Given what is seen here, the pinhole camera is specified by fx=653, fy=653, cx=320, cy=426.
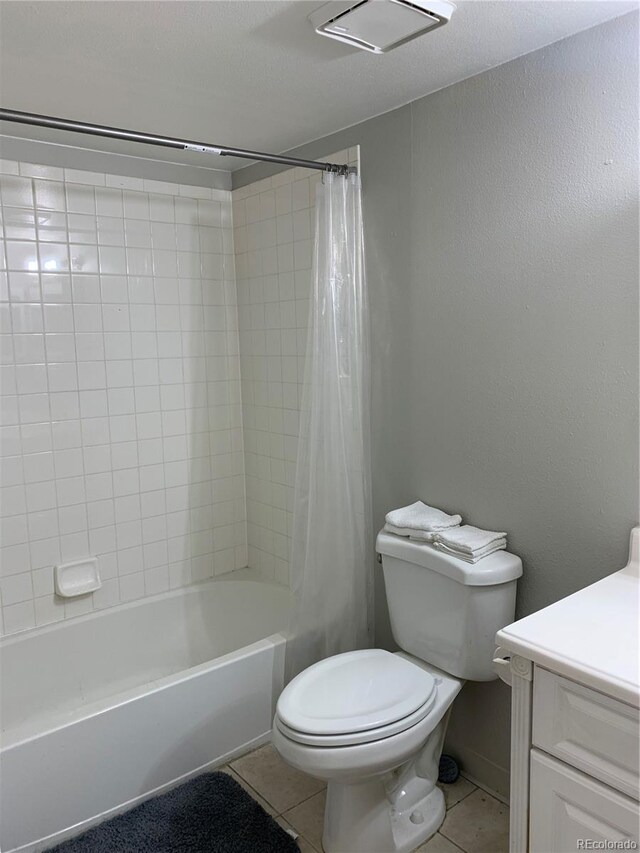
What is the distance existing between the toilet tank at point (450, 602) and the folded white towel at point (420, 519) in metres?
0.05

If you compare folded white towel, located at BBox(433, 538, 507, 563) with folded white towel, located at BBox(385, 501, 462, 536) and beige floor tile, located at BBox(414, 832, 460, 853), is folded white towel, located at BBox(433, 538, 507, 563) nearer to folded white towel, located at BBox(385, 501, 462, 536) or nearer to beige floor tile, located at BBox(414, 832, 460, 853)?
folded white towel, located at BBox(385, 501, 462, 536)

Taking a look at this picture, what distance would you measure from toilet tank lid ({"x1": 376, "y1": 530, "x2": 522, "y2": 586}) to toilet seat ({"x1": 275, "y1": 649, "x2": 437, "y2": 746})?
1.00ft

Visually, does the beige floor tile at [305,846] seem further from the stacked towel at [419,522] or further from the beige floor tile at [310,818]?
the stacked towel at [419,522]

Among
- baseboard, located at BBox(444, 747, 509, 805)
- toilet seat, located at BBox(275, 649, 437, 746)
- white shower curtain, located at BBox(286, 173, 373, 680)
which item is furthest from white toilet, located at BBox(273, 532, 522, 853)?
white shower curtain, located at BBox(286, 173, 373, 680)

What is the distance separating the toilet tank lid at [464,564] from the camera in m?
1.78

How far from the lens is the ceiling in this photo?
1439mm

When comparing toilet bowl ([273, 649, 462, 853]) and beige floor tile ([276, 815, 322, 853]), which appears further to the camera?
beige floor tile ([276, 815, 322, 853])

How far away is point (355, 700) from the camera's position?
5.72ft

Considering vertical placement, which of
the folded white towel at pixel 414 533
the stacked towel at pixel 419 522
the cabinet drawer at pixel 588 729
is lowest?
the cabinet drawer at pixel 588 729

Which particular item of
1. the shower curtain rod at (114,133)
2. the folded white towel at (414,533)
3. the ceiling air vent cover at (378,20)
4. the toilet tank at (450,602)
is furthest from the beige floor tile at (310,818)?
the ceiling air vent cover at (378,20)

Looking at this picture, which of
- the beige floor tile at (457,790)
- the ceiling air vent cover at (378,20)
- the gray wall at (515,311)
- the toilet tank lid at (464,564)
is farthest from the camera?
the beige floor tile at (457,790)

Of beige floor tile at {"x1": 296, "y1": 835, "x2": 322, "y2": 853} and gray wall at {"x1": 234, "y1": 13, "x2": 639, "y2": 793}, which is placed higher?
gray wall at {"x1": 234, "y1": 13, "x2": 639, "y2": 793}

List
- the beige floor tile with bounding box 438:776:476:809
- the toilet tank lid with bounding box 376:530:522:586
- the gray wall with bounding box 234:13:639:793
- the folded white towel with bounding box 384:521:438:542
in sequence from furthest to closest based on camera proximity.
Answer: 1. the beige floor tile with bounding box 438:776:476:809
2. the folded white towel with bounding box 384:521:438:542
3. the toilet tank lid with bounding box 376:530:522:586
4. the gray wall with bounding box 234:13:639:793

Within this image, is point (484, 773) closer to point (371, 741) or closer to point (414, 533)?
point (371, 741)
